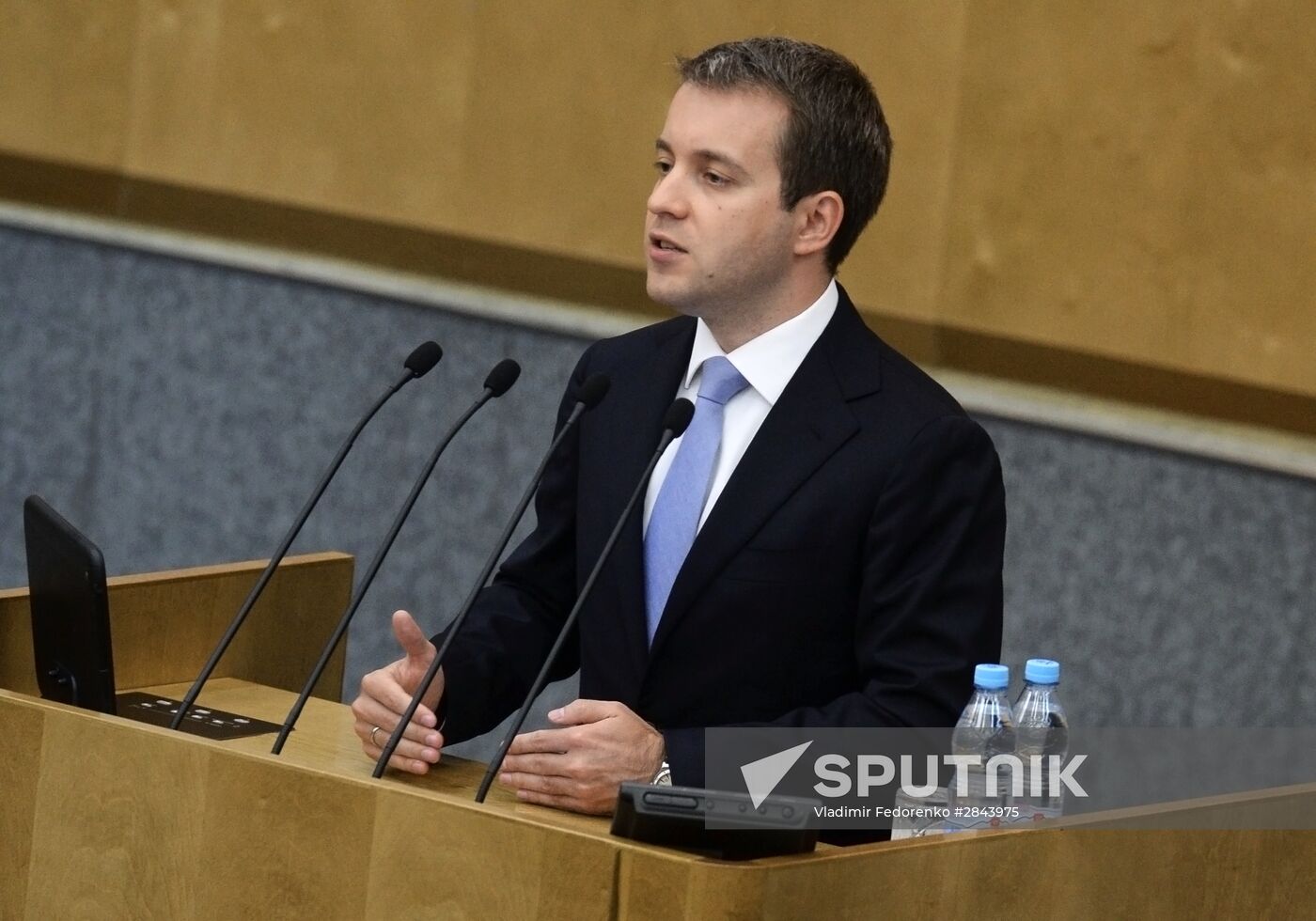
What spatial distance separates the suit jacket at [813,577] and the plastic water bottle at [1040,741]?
0.25 ft

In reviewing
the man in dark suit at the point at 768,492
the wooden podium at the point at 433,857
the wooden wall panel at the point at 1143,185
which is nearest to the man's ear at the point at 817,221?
the man in dark suit at the point at 768,492

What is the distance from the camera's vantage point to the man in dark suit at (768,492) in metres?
2.03

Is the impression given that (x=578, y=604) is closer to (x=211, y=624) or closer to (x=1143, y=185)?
(x=211, y=624)

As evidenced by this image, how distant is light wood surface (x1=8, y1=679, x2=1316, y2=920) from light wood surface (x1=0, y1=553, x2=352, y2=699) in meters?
0.41

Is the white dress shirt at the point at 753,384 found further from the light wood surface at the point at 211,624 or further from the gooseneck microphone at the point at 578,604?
the light wood surface at the point at 211,624

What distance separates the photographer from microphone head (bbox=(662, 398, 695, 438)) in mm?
1858

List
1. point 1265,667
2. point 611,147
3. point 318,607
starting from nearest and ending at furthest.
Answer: point 318,607
point 1265,667
point 611,147

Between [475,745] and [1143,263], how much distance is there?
1.73m

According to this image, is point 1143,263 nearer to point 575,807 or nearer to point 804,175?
point 804,175

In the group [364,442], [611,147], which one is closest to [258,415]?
[364,442]

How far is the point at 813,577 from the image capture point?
2.10 m

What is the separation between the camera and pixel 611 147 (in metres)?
3.97

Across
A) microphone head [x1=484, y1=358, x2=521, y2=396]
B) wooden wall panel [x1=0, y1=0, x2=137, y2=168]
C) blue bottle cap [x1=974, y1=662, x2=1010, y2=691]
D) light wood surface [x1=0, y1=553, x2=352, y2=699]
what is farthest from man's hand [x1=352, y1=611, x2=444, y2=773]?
wooden wall panel [x1=0, y1=0, x2=137, y2=168]

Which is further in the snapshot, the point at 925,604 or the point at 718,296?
the point at 718,296
